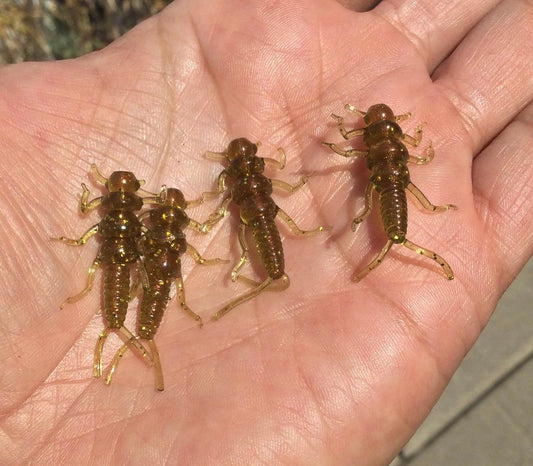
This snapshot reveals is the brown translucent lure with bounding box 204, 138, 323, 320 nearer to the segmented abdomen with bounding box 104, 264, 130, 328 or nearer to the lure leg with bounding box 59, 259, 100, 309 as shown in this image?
the segmented abdomen with bounding box 104, 264, 130, 328

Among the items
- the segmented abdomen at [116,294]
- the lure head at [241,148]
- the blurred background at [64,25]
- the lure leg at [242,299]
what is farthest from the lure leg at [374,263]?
the blurred background at [64,25]

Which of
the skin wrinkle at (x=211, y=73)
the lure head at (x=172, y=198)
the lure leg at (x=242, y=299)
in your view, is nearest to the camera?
the lure leg at (x=242, y=299)

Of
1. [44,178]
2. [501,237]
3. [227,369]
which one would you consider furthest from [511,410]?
[44,178]

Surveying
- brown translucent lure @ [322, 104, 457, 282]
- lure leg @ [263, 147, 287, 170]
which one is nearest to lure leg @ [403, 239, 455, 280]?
brown translucent lure @ [322, 104, 457, 282]

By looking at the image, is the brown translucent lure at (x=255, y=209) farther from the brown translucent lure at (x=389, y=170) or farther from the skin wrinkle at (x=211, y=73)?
the brown translucent lure at (x=389, y=170)

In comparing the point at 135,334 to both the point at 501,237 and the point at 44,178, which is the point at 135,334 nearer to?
the point at 44,178

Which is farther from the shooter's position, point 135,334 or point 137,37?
point 137,37

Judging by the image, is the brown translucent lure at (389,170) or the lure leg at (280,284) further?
the lure leg at (280,284)
